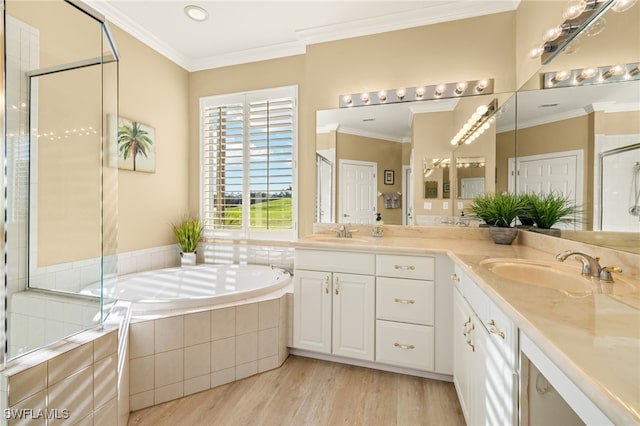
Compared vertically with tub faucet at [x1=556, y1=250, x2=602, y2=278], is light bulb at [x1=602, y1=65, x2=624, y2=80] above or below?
above

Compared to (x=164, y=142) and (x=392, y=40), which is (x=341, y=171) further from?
(x=164, y=142)

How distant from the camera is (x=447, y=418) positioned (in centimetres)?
163

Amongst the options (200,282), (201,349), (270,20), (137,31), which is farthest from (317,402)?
(137,31)

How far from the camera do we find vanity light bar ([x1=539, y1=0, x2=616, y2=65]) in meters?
1.33

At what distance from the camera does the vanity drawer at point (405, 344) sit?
1.91 meters

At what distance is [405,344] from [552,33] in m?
2.08

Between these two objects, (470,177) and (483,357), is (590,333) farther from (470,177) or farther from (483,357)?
(470,177)

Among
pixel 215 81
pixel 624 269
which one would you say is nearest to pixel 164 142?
pixel 215 81

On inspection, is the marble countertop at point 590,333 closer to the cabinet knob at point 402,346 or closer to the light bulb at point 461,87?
the cabinet knob at point 402,346

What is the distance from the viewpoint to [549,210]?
175cm

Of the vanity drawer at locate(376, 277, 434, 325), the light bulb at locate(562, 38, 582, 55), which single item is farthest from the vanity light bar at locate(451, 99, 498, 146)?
the vanity drawer at locate(376, 277, 434, 325)

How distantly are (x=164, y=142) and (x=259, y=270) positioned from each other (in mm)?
1646

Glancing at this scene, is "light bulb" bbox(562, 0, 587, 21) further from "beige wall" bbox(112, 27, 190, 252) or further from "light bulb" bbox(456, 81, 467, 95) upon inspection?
"beige wall" bbox(112, 27, 190, 252)

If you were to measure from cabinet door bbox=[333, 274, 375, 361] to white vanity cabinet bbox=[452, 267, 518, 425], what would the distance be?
549mm
